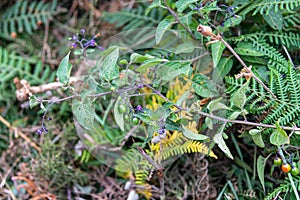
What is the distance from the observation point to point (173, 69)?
100 centimetres

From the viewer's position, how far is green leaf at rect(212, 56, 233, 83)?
43.7 inches

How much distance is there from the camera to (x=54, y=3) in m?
1.71

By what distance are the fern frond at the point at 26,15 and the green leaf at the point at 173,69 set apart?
83 centimetres

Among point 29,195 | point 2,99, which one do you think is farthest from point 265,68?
point 2,99

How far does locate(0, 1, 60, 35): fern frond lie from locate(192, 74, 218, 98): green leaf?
86 centimetres

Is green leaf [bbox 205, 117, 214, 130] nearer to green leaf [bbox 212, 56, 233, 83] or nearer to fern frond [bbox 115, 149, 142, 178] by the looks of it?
green leaf [bbox 212, 56, 233, 83]

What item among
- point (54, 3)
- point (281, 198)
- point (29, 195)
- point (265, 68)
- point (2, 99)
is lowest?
point (29, 195)

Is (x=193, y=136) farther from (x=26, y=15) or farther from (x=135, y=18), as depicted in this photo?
(x=26, y=15)

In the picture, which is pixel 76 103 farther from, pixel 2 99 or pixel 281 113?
pixel 2 99

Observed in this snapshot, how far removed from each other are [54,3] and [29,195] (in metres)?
0.79

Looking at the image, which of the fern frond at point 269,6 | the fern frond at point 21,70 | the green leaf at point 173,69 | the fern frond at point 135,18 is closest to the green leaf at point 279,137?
the green leaf at point 173,69

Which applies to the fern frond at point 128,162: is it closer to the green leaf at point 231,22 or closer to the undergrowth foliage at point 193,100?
the undergrowth foliage at point 193,100

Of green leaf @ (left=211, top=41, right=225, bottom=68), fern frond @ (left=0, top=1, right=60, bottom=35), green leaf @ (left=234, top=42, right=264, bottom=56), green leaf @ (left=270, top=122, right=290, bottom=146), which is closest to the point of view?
green leaf @ (left=270, top=122, right=290, bottom=146)

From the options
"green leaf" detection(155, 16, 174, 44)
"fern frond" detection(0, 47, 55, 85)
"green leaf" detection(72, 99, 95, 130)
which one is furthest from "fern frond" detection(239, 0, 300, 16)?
"fern frond" detection(0, 47, 55, 85)
